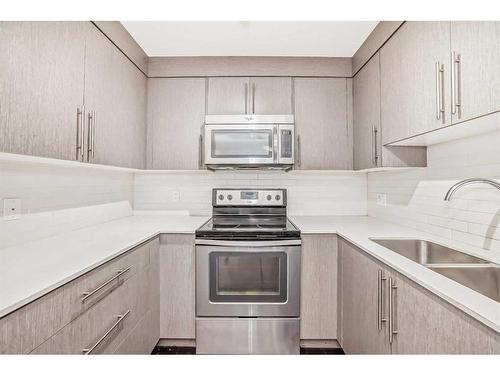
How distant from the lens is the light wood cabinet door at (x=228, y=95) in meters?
2.31

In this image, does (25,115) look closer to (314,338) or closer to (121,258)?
(121,258)

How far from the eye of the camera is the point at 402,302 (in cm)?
111

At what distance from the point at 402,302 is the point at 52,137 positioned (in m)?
1.59

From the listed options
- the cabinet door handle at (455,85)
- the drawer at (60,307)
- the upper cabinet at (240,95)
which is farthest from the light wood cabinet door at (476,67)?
the drawer at (60,307)

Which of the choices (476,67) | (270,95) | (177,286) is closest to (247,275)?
(177,286)

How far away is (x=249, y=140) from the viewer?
219cm

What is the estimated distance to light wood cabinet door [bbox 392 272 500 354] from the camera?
0.72 meters

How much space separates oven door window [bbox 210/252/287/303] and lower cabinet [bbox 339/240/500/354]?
1.35 ft

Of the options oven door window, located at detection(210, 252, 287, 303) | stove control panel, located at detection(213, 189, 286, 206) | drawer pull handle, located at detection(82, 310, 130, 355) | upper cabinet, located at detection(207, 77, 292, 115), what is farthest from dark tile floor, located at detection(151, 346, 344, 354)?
upper cabinet, located at detection(207, 77, 292, 115)

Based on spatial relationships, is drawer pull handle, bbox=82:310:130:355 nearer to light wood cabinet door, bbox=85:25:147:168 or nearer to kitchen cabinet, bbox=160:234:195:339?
kitchen cabinet, bbox=160:234:195:339
